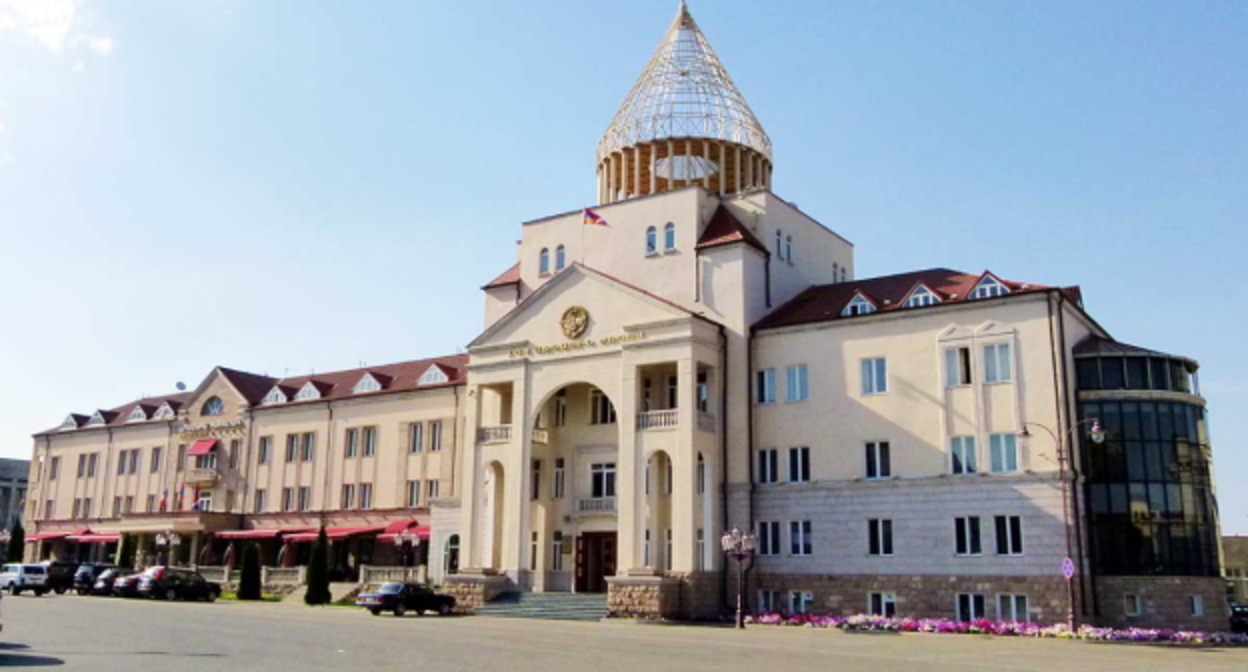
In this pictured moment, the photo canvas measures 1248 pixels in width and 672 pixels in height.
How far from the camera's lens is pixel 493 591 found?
149 ft

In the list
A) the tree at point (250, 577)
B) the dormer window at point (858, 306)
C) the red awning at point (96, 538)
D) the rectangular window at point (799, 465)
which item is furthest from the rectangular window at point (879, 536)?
the red awning at point (96, 538)

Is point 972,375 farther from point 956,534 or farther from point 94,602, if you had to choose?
point 94,602

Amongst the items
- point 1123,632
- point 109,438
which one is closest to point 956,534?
point 1123,632

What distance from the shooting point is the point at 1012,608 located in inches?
1480

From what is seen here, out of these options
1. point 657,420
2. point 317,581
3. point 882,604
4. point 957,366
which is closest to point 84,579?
point 317,581

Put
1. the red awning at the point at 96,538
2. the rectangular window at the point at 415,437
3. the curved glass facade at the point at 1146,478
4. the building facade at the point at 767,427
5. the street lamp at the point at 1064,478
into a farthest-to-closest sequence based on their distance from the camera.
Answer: the red awning at the point at 96,538
the rectangular window at the point at 415,437
the building facade at the point at 767,427
the curved glass facade at the point at 1146,478
the street lamp at the point at 1064,478

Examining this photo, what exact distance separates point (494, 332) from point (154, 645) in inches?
1048

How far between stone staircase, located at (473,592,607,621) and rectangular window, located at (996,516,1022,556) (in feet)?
47.8

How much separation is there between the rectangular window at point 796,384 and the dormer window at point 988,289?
23.3ft

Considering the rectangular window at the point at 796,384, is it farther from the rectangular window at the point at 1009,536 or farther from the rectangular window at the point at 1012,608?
the rectangular window at the point at 1012,608

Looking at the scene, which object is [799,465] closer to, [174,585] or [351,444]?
Answer: [174,585]

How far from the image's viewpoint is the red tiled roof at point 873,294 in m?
42.3

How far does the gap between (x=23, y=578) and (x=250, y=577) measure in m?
10.5

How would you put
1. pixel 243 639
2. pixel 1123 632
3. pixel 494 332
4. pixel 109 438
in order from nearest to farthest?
pixel 243 639, pixel 1123 632, pixel 494 332, pixel 109 438
